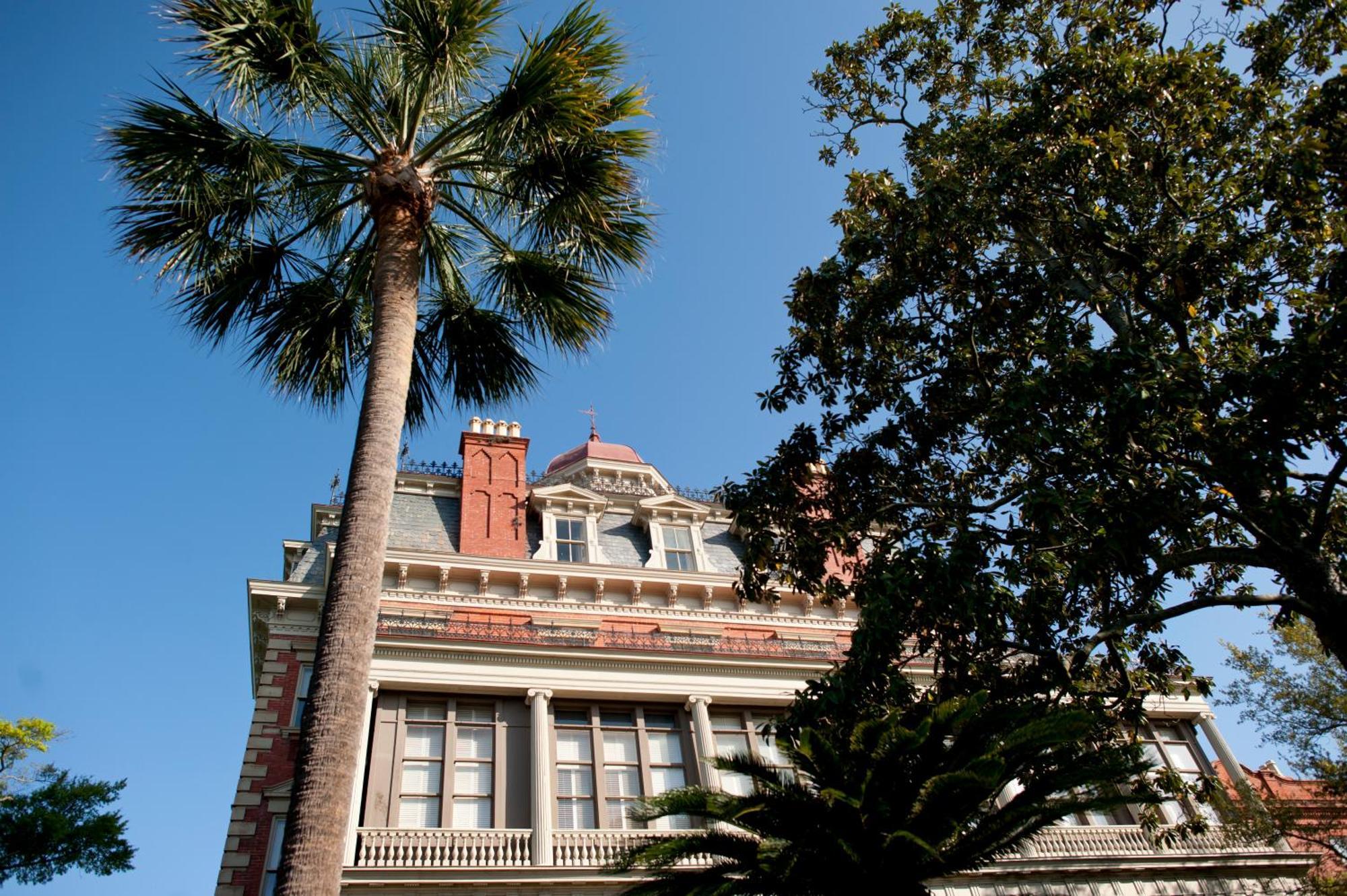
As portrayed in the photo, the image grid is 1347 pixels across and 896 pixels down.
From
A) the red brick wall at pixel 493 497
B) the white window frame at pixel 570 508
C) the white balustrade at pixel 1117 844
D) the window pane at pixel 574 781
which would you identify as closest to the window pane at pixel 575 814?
the window pane at pixel 574 781

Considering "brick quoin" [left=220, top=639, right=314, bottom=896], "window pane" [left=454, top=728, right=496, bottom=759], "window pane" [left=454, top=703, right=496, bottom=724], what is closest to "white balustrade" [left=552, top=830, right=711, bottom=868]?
"window pane" [left=454, top=728, right=496, bottom=759]

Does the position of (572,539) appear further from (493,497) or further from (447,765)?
(447,765)

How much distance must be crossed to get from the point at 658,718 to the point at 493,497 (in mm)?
9428

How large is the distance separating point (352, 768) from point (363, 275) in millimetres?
7319

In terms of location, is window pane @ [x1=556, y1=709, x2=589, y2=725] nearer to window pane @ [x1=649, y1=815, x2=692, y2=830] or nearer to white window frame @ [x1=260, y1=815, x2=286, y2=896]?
window pane @ [x1=649, y1=815, x2=692, y2=830]

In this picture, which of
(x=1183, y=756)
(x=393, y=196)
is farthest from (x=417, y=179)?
(x=1183, y=756)

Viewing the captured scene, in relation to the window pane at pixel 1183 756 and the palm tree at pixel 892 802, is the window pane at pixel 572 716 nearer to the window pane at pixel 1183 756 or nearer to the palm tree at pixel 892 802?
the palm tree at pixel 892 802

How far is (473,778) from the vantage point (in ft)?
61.3

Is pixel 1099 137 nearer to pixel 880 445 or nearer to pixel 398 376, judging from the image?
→ pixel 880 445

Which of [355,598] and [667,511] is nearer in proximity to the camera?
[355,598]

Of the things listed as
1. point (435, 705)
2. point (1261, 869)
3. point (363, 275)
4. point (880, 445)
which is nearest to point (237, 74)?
point (363, 275)

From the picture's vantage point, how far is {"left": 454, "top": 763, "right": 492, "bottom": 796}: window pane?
1847 centimetres

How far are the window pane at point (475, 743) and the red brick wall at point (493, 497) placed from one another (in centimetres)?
690

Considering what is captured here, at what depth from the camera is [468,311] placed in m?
13.0
